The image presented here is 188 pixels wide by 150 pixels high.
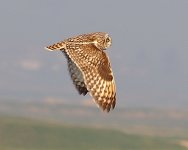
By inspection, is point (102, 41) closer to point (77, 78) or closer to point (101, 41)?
point (101, 41)

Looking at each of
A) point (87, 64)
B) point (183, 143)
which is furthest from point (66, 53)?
point (183, 143)

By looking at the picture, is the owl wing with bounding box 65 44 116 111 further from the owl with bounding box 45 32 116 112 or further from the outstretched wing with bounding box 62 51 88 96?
the outstretched wing with bounding box 62 51 88 96

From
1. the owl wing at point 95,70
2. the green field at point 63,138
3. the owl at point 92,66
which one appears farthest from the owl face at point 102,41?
the green field at point 63,138

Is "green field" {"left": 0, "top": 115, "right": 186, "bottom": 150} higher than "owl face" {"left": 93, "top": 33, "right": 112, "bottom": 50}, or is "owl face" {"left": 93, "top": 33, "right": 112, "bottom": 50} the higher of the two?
"green field" {"left": 0, "top": 115, "right": 186, "bottom": 150}

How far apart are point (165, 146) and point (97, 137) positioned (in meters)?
12.2

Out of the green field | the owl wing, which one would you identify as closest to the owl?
the owl wing

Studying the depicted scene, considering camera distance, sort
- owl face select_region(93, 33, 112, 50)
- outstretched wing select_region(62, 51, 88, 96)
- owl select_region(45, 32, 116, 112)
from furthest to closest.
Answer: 1. outstretched wing select_region(62, 51, 88, 96)
2. owl face select_region(93, 33, 112, 50)
3. owl select_region(45, 32, 116, 112)

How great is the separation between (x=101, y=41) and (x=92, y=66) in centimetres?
92

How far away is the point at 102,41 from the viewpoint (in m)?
12.8

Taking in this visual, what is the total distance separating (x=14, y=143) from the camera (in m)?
108

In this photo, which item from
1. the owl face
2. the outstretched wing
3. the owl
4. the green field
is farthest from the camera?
the green field

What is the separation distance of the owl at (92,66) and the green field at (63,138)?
Answer: 92697mm

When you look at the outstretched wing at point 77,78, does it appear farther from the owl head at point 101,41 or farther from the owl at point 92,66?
the owl head at point 101,41

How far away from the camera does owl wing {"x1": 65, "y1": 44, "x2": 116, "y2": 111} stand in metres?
11.4
